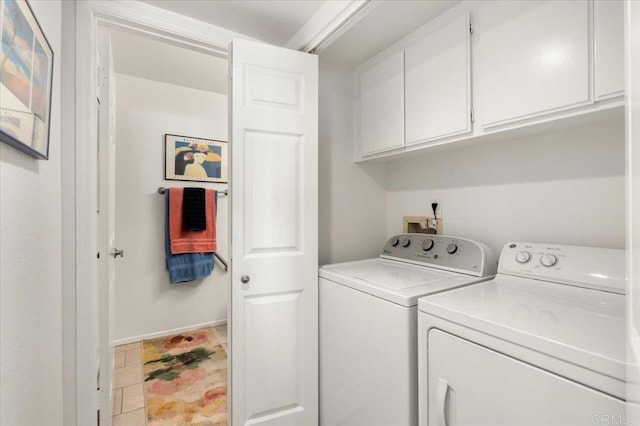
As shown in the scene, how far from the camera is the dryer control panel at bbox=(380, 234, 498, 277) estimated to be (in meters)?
1.42

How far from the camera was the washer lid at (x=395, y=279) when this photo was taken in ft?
3.84

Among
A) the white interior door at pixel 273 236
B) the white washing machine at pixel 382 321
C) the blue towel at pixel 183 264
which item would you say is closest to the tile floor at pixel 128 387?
the blue towel at pixel 183 264

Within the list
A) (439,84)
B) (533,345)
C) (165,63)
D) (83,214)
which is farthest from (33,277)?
(165,63)

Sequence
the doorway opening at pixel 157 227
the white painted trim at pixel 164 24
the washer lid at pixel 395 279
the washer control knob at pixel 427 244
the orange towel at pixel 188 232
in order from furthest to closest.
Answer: the orange towel at pixel 188 232 < the doorway opening at pixel 157 227 < the washer control knob at pixel 427 244 < the white painted trim at pixel 164 24 < the washer lid at pixel 395 279

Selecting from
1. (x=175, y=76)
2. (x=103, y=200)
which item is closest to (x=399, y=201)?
(x=103, y=200)

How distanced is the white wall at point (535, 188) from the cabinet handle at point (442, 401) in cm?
85

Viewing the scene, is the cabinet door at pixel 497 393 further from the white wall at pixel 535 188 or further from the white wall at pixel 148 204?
the white wall at pixel 148 204

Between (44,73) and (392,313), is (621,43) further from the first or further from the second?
(44,73)

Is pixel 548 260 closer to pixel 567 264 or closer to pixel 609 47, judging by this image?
pixel 567 264

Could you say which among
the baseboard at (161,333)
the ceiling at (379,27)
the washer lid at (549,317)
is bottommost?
the baseboard at (161,333)

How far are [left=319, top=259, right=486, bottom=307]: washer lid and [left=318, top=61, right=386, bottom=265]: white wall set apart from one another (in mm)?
250

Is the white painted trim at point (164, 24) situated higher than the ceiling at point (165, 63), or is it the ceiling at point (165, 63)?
the ceiling at point (165, 63)

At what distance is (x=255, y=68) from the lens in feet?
5.08

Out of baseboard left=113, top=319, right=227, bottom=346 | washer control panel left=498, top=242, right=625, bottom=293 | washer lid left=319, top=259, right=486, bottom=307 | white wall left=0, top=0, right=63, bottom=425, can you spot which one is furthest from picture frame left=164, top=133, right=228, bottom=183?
washer control panel left=498, top=242, right=625, bottom=293
